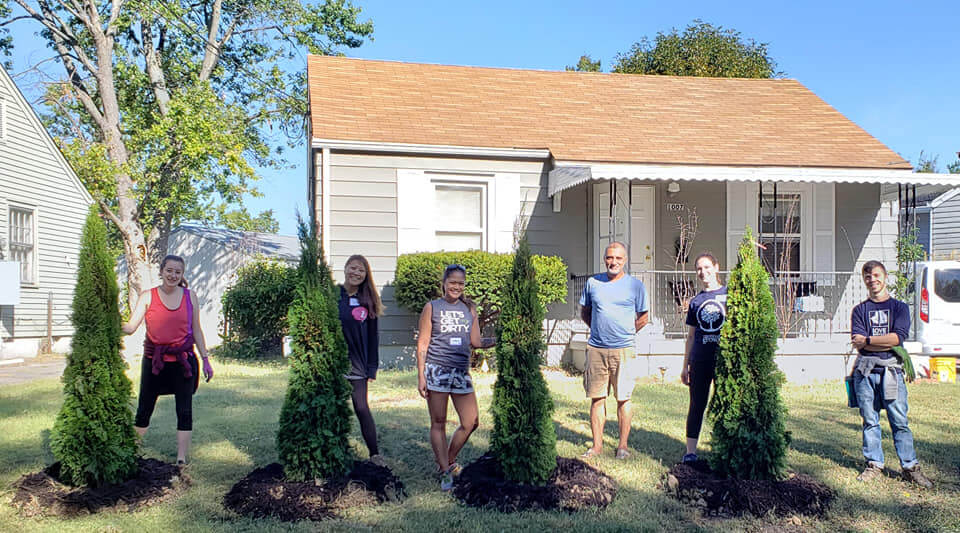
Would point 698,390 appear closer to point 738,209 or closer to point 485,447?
point 485,447

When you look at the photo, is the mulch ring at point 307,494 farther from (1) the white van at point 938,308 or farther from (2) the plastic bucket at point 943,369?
(1) the white van at point 938,308

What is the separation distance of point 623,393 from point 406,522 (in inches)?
83.7

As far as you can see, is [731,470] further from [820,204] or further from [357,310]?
[820,204]

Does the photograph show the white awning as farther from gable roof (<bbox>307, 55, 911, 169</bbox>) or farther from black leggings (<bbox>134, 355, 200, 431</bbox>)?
black leggings (<bbox>134, 355, 200, 431</bbox>)

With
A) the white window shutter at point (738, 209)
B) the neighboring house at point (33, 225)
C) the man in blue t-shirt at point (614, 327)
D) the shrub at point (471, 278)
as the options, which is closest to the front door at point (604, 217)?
the shrub at point (471, 278)

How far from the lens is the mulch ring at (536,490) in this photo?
454cm

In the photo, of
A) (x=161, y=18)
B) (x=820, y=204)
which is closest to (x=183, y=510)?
(x=820, y=204)

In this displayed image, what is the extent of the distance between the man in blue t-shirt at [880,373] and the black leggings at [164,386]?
474 centimetres

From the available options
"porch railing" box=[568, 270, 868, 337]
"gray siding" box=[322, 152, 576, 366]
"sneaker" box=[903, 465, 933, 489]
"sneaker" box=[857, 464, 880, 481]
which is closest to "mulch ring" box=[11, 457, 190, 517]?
"sneaker" box=[857, 464, 880, 481]

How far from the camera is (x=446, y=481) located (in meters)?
4.93

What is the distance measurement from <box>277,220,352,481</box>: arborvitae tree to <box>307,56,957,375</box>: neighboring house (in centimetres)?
562

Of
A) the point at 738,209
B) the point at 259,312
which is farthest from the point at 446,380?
the point at 259,312

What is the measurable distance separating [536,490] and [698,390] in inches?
63.9

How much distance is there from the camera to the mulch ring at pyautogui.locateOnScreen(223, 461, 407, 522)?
14.4ft
